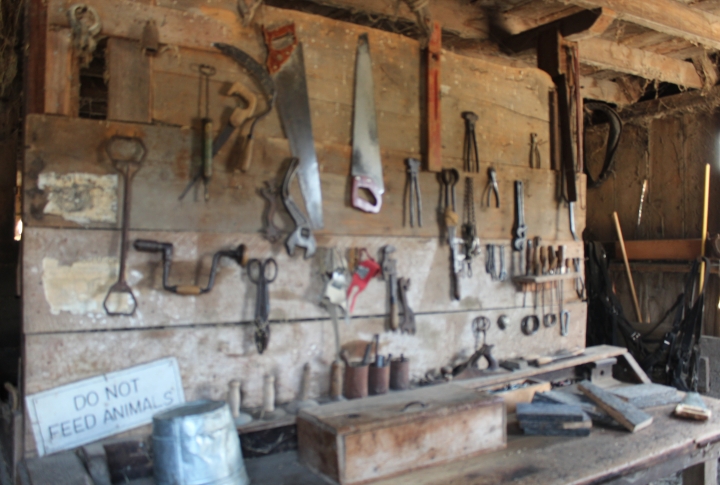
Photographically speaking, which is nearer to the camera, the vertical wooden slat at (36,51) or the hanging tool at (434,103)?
the vertical wooden slat at (36,51)

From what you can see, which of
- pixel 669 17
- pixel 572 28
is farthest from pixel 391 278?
pixel 669 17

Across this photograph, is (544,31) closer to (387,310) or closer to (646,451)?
(387,310)

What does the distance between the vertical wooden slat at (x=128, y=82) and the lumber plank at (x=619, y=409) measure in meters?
2.11

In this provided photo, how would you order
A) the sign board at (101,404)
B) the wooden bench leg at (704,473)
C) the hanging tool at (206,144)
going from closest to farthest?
1. the sign board at (101,404)
2. the hanging tool at (206,144)
3. the wooden bench leg at (704,473)

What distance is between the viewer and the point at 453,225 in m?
2.58

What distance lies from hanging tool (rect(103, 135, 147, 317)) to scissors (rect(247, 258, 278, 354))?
1.43 ft

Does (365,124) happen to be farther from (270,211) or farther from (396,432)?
(396,432)

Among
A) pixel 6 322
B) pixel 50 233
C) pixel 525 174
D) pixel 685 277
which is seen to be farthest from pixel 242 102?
pixel 685 277

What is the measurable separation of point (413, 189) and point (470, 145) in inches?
17.3

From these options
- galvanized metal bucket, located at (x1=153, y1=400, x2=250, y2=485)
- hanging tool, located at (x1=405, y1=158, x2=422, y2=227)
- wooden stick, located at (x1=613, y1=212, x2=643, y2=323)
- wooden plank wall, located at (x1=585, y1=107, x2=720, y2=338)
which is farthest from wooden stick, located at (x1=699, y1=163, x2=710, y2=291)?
galvanized metal bucket, located at (x1=153, y1=400, x2=250, y2=485)

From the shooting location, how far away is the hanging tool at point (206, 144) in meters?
1.99

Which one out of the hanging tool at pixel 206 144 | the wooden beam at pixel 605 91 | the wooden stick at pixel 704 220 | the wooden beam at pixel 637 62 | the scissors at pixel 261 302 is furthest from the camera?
the wooden beam at pixel 605 91

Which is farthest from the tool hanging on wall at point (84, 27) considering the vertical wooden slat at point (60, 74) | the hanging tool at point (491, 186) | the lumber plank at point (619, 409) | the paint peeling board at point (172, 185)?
the lumber plank at point (619, 409)

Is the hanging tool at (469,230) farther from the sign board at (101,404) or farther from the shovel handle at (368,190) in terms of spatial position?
the sign board at (101,404)
